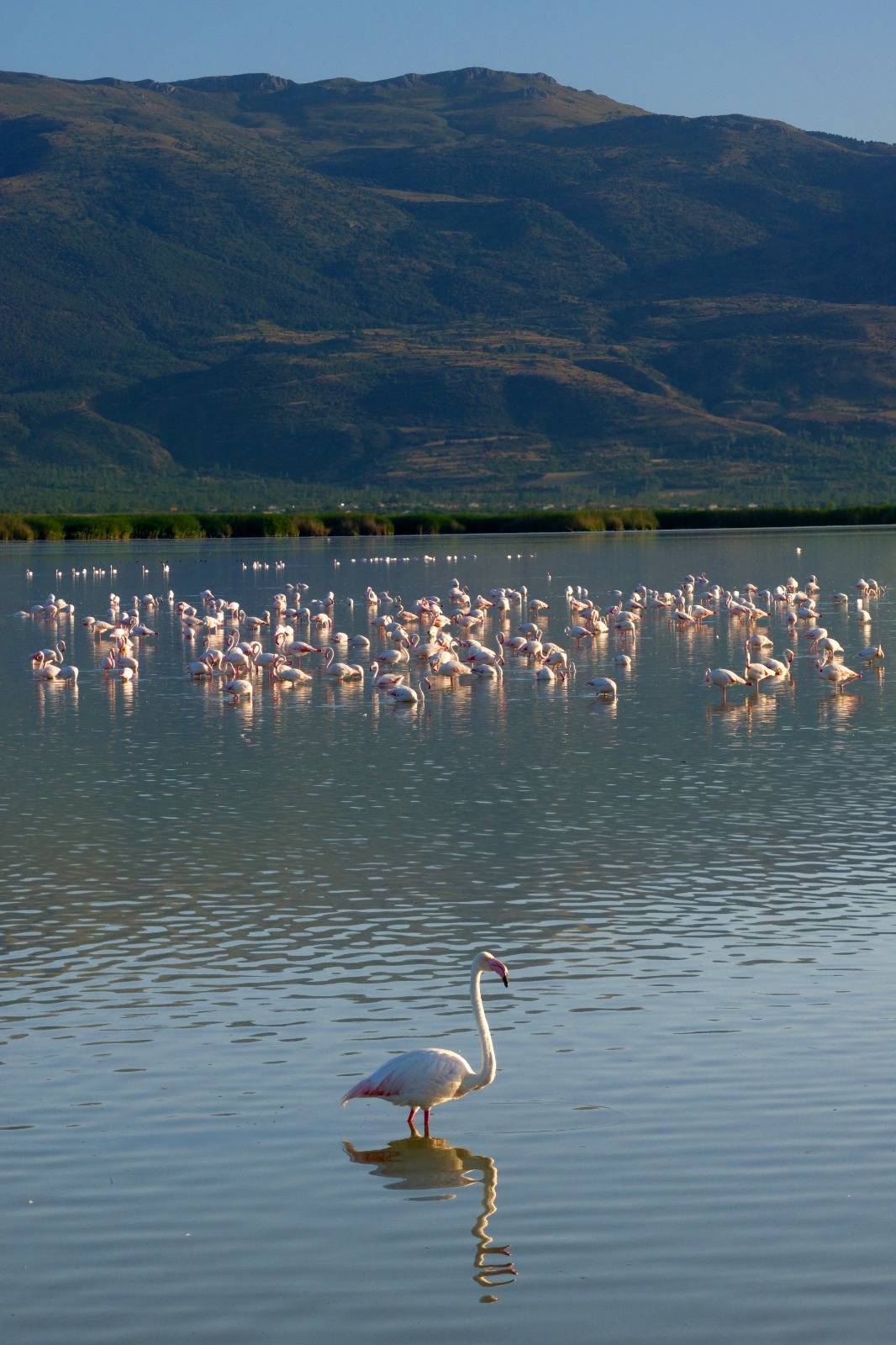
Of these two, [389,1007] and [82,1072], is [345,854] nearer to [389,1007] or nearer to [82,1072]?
[389,1007]

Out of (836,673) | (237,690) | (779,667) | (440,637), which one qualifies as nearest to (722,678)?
(836,673)

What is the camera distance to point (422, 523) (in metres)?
86.6

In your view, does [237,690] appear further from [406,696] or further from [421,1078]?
[421,1078]

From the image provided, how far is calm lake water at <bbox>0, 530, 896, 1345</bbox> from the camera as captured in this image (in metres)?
6.97

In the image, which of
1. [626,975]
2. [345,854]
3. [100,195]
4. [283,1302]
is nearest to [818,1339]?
[283,1302]

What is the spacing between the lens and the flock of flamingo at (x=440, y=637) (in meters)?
27.3

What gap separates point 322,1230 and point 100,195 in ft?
587

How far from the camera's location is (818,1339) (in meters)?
6.46

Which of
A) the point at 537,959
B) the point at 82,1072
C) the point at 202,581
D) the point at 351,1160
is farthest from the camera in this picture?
the point at 202,581

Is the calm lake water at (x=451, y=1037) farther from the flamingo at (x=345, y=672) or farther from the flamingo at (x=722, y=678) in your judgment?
the flamingo at (x=345, y=672)

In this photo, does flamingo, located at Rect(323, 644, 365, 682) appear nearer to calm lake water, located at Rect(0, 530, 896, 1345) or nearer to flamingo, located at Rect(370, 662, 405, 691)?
flamingo, located at Rect(370, 662, 405, 691)

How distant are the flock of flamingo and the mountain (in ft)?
255

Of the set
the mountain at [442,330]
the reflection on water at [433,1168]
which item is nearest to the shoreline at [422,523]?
the mountain at [442,330]

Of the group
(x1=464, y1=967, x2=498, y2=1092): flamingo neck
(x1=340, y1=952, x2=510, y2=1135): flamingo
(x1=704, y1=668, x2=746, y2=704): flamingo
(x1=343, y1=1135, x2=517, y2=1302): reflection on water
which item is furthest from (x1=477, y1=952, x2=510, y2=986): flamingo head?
(x1=704, y1=668, x2=746, y2=704): flamingo
